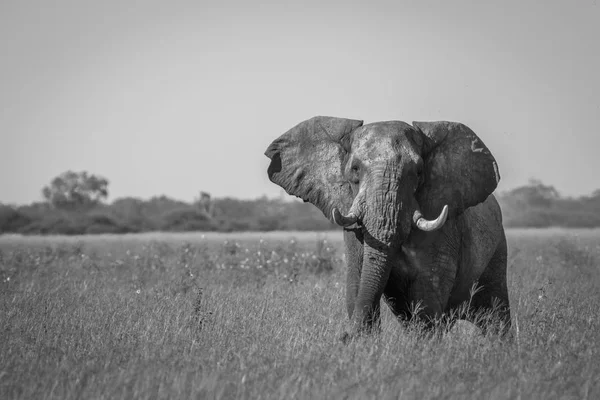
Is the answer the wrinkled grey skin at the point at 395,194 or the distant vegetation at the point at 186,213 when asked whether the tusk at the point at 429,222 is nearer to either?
the wrinkled grey skin at the point at 395,194

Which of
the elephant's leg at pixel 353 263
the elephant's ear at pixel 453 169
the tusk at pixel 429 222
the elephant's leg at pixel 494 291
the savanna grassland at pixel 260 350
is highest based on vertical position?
the elephant's ear at pixel 453 169

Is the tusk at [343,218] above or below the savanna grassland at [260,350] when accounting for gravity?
above

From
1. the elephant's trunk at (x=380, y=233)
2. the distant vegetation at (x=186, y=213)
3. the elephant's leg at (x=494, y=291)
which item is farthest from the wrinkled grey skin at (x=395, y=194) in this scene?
the distant vegetation at (x=186, y=213)

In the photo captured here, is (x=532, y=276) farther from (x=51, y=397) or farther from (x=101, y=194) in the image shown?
(x=101, y=194)

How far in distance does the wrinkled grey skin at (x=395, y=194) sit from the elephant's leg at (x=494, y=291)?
0.71m

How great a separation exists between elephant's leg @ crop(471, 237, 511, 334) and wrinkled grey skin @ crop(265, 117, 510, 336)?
707 mm

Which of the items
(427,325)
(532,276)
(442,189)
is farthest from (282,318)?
(532,276)

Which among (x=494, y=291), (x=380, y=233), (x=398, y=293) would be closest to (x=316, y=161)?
(x=380, y=233)

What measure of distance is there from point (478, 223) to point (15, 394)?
15.7 feet

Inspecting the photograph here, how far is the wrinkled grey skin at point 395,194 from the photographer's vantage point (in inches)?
248

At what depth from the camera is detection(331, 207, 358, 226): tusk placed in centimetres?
607

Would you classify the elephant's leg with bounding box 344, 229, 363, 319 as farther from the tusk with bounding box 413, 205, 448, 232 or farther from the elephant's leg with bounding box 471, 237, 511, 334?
the elephant's leg with bounding box 471, 237, 511, 334

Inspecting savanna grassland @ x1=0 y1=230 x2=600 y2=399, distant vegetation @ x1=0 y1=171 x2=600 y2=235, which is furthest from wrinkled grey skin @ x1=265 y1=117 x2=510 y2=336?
distant vegetation @ x1=0 y1=171 x2=600 y2=235

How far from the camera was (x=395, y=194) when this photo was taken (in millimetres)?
6195
